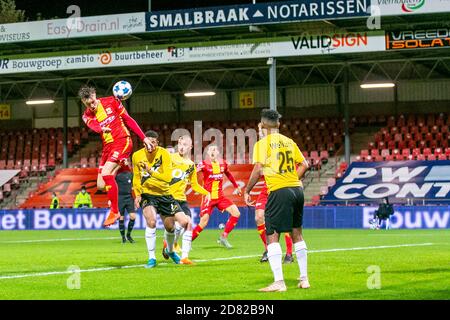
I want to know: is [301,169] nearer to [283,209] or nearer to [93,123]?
[283,209]

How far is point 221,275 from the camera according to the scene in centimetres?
1363

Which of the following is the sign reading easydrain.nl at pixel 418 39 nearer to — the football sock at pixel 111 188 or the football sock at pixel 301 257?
the football sock at pixel 111 188

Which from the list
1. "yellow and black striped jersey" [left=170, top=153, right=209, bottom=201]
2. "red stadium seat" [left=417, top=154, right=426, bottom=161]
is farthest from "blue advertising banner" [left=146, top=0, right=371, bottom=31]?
"yellow and black striped jersey" [left=170, top=153, right=209, bottom=201]

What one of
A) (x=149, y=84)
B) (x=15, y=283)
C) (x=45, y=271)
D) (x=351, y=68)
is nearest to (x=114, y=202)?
(x=45, y=271)

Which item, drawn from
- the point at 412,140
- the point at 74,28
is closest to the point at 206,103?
the point at 412,140

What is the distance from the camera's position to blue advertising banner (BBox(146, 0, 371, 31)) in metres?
34.8

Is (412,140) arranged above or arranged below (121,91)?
above

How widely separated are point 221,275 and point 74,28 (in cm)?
2758

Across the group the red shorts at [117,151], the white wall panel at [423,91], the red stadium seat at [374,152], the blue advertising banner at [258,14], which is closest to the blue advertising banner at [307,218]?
the blue advertising banner at [258,14]

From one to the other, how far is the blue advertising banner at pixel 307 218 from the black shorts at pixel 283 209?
2266 cm

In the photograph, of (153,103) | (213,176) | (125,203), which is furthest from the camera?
(153,103)
